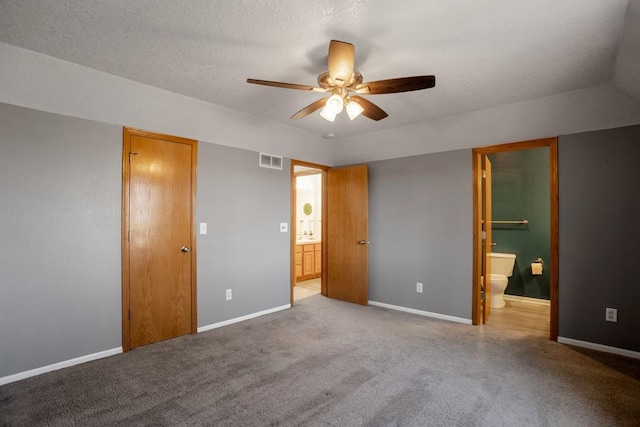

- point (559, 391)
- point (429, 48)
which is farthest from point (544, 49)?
point (559, 391)

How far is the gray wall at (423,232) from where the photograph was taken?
3.71 meters

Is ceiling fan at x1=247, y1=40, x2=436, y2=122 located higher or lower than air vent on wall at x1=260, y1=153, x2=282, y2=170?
higher

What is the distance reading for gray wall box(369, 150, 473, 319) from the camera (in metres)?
3.71

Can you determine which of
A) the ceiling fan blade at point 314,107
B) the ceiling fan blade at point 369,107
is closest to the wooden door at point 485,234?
the ceiling fan blade at point 369,107

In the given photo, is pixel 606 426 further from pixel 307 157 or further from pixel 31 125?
pixel 31 125

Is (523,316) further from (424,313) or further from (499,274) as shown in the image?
(424,313)

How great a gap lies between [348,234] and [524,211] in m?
2.73

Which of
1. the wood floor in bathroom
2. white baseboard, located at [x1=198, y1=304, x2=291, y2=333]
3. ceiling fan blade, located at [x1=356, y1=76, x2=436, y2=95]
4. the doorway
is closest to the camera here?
ceiling fan blade, located at [x1=356, y1=76, x2=436, y2=95]

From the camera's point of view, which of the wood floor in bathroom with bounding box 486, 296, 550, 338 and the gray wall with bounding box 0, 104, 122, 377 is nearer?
the gray wall with bounding box 0, 104, 122, 377

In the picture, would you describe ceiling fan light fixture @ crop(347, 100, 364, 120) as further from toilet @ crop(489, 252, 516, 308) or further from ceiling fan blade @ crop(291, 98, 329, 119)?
toilet @ crop(489, 252, 516, 308)

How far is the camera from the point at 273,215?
4.13 m

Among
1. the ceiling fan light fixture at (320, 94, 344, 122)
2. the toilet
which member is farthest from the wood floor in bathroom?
the ceiling fan light fixture at (320, 94, 344, 122)

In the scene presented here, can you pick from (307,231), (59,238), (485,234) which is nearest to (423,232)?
(485,234)

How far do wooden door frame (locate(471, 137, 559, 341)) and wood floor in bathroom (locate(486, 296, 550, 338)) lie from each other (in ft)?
0.92
